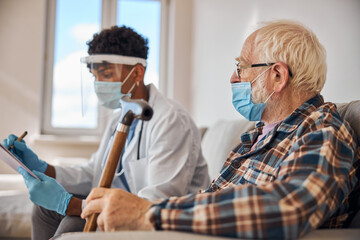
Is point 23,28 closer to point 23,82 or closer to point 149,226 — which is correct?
point 23,82

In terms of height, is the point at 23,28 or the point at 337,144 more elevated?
the point at 23,28

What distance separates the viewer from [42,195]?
1187 mm

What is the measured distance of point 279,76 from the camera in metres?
1.09

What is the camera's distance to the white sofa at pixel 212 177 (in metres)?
0.68

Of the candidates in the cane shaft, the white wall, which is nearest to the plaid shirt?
the cane shaft

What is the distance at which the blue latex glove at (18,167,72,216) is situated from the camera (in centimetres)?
119

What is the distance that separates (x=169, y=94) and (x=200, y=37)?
743mm

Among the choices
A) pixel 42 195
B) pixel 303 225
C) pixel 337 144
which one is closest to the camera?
pixel 303 225

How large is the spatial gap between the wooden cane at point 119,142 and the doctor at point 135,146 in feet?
1.54

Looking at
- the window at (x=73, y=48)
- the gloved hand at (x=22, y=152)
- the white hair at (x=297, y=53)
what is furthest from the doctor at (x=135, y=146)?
the window at (x=73, y=48)

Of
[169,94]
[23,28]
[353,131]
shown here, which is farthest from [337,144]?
[23,28]

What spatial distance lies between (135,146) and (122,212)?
811 mm

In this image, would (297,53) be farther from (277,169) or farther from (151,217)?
(151,217)

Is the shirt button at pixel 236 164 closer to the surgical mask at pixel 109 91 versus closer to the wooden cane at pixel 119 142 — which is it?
the wooden cane at pixel 119 142
